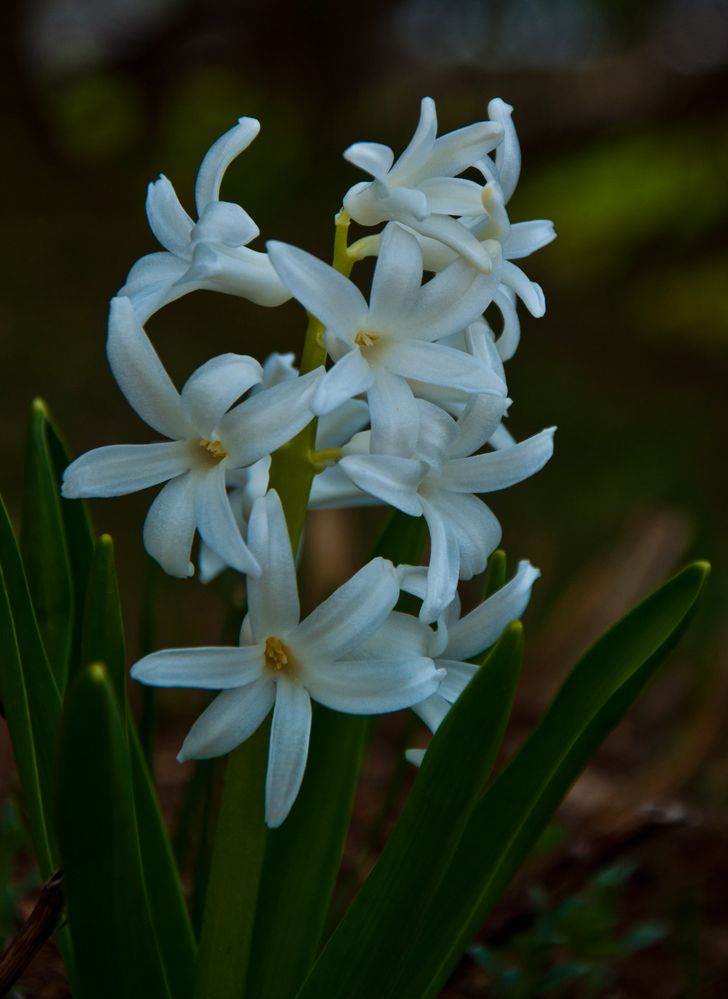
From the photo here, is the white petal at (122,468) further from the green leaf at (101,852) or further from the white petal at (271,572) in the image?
the green leaf at (101,852)

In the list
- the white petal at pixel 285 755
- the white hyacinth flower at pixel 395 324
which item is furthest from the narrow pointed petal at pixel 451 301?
the white petal at pixel 285 755

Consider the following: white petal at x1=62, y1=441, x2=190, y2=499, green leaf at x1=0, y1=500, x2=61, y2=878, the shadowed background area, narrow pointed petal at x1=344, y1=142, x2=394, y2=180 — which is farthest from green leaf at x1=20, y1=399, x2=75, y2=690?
the shadowed background area

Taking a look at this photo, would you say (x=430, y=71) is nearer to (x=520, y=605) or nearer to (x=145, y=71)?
(x=145, y=71)

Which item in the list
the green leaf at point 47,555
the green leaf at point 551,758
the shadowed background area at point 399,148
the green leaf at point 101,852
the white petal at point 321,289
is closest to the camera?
the green leaf at point 101,852

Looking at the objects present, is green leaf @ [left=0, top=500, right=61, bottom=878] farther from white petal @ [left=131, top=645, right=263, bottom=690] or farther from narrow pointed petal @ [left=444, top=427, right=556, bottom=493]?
narrow pointed petal @ [left=444, top=427, right=556, bottom=493]

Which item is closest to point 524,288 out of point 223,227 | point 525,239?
point 525,239

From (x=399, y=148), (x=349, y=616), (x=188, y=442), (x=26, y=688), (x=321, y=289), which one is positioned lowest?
(x=399, y=148)

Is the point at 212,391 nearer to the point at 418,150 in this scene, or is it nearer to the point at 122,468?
the point at 122,468
